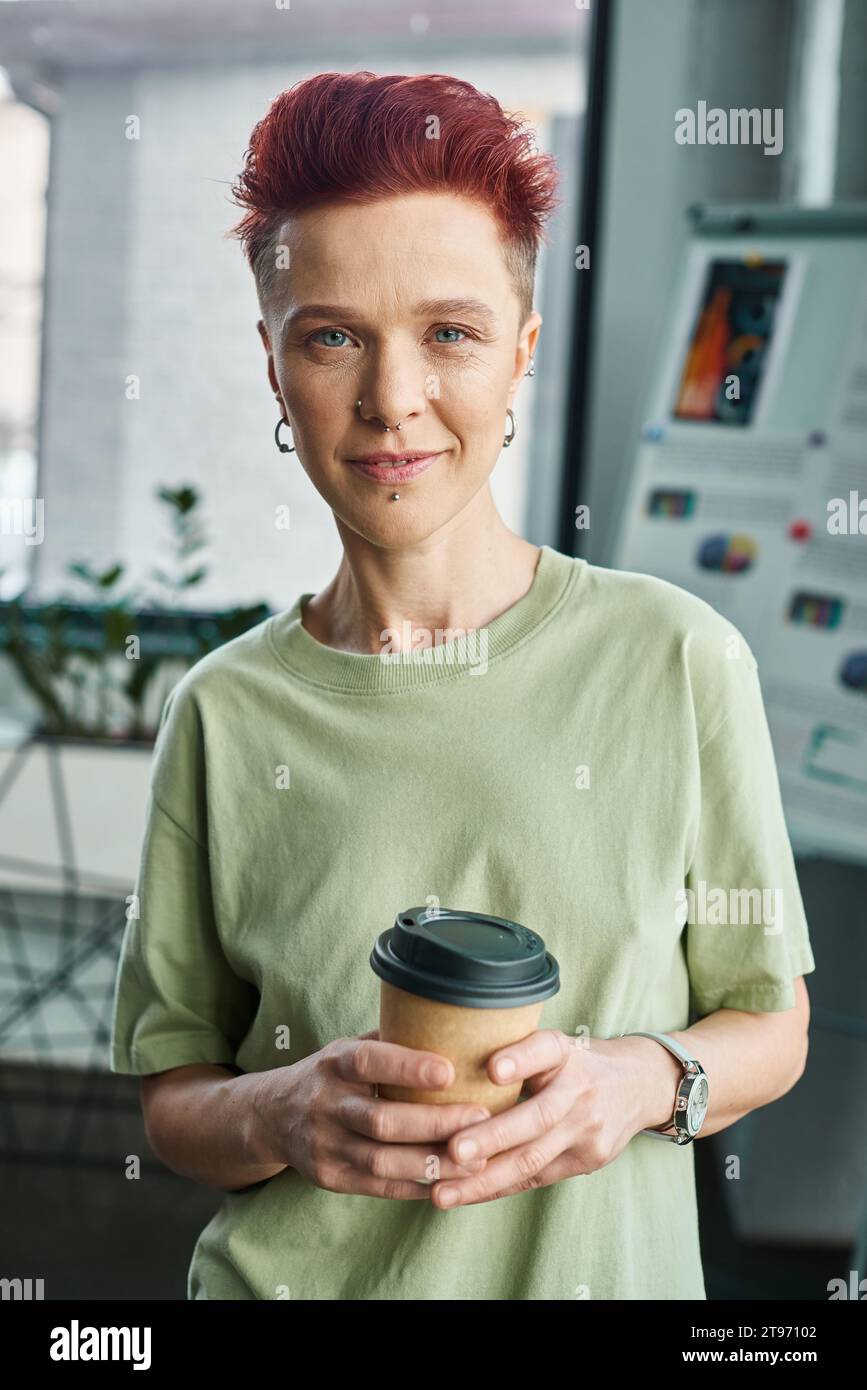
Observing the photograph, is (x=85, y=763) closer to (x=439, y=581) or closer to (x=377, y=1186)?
(x=439, y=581)

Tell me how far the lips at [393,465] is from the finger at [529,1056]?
0.36 meters

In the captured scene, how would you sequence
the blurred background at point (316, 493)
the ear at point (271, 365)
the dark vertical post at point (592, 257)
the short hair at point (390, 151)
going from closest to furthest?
the short hair at point (390, 151) < the ear at point (271, 365) < the blurred background at point (316, 493) < the dark vertical post at point (592, 257)

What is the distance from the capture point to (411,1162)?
0.71m

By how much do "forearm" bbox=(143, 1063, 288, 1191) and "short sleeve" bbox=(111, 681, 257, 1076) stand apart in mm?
20

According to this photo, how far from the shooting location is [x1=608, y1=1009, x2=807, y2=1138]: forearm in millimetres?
847

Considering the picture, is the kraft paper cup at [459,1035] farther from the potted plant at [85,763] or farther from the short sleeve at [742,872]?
the potted plant at [85,763]

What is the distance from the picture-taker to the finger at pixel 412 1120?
0.69 meters

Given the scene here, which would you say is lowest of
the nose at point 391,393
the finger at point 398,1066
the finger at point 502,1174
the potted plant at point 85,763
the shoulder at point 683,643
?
the potted plant at point 85,763

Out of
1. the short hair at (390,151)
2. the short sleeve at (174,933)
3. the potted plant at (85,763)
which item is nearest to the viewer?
the short hair at (390,151)

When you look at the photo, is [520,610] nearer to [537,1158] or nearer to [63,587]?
[537,1158]

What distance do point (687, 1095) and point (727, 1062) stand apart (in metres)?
0.05

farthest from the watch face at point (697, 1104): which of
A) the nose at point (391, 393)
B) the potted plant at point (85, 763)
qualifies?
the potted plant at point (85, 763)

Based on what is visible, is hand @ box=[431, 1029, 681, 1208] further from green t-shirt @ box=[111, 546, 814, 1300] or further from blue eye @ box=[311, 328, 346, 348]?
blue eye @ box=[311, 328, 346, 348]

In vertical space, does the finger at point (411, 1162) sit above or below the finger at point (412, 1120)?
below
